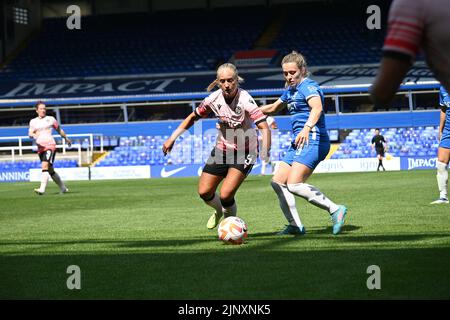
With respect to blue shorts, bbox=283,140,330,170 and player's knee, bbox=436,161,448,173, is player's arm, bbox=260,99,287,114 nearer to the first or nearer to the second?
blue shorts, bbox=283,140,330,170

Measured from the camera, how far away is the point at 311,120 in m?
A: 9.95

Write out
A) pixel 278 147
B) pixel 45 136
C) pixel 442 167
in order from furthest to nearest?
1. pixel 278 147
2. pixel 45 136
3. pixel 442 167

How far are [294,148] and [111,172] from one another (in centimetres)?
2858

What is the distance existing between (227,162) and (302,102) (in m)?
1.23

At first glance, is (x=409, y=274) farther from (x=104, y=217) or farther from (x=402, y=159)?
(x=402, y=159)

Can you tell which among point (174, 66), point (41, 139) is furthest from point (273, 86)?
point (41, 139)

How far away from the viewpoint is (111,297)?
6309mm

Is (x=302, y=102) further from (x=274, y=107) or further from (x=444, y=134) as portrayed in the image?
(x=444, y=134)

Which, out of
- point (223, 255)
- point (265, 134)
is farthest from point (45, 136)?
point (223, 255)

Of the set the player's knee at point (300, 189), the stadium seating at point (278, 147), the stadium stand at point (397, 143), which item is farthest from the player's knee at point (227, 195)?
the stadium stand at point (397, 143)

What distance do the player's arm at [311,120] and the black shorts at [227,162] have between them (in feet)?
3.38

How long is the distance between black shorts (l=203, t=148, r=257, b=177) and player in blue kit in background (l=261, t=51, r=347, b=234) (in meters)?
0.43

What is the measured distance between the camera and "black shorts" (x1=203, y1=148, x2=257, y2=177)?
35.1 feet

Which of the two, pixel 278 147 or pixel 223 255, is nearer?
pixel 223 255
